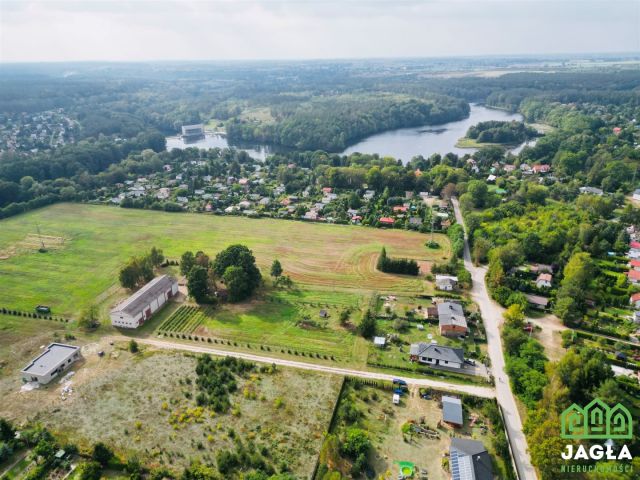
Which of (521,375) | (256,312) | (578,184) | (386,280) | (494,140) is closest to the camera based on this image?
(521,375)

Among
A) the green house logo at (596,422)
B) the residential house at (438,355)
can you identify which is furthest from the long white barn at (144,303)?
the green house logo at (596,422)

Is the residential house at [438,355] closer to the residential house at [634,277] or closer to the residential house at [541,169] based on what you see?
the residential house at [634,277]

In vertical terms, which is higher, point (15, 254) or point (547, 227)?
point (547, 227)

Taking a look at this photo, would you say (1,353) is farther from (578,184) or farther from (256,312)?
(578,184)

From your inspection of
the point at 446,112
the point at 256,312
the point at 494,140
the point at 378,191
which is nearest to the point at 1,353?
the point at 256,312

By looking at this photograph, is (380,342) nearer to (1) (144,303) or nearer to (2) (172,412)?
(2) (172,412)

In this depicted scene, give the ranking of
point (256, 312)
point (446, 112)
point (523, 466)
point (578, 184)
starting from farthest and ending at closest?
point (446, 112), point (578, 184), point (256, 312), point (523, 466)
